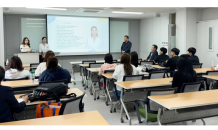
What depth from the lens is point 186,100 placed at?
266cm

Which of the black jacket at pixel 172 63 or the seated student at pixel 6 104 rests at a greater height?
the black jacket at pixel 172 63

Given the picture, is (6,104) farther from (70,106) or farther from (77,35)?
(77,35)

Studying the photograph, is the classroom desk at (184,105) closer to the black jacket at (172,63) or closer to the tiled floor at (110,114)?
the tiled floor at (110,114)

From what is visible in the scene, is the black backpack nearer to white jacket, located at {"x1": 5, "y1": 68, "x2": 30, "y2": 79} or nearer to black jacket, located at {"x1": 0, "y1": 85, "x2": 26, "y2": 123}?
black jacket, located at {"x1": 0, "y1": 85, "x2": 26, "y2": 123}

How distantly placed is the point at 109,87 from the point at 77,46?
19.0 feet

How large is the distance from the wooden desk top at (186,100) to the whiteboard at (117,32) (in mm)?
8399

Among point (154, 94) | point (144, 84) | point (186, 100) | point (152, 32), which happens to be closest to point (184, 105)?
point (186, 100)

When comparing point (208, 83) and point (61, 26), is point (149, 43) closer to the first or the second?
point (61, 26)

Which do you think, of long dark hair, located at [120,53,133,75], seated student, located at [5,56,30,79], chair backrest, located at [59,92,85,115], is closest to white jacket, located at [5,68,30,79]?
seated student, located at [5,56,30,79]

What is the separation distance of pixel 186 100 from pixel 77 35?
320 inches

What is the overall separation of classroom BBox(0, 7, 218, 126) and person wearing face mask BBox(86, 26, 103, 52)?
0.05 m

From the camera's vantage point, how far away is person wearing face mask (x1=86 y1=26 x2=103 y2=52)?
1049 centimetres

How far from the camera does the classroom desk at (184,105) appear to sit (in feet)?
8.32

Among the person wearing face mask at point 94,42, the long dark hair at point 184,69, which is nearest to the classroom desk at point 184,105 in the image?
the long dark hair at point 184,69
